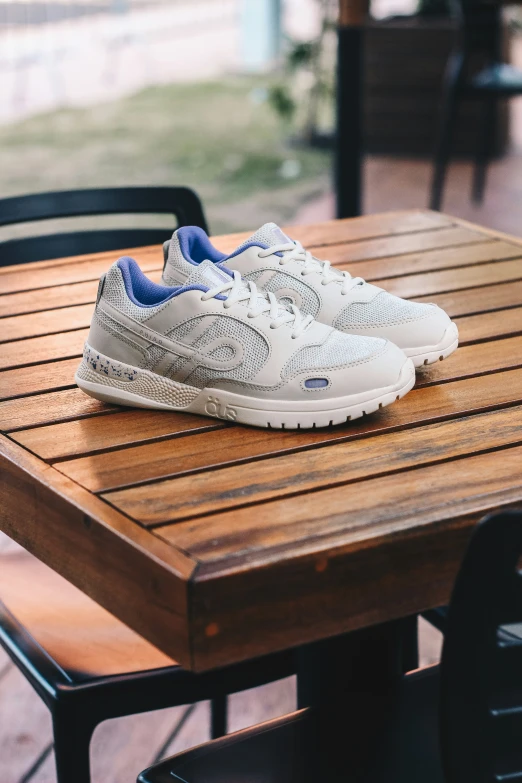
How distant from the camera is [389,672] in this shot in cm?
114

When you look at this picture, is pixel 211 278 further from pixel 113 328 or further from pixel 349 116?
pixel 349 116

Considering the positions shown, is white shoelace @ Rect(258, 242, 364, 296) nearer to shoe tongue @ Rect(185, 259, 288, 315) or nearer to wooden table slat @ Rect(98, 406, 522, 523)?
shoe tongue @ Rect(185, 259, 288, 315)

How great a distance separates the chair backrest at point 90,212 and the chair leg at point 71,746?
3.11 ft

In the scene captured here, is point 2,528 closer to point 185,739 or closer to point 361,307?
point 361,307

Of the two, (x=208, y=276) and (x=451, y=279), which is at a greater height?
(x=208, y=276)

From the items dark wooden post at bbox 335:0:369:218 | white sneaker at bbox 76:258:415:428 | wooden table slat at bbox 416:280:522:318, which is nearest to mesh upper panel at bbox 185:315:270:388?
white sneaker at bbox 76:258:415:428

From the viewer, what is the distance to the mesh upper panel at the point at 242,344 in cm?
99

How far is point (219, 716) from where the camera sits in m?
1.59

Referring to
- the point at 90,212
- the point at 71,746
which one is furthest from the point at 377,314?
the point at 90,212

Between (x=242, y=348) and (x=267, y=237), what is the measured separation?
212 mm

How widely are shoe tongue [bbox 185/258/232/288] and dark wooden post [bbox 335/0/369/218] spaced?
2.29 meters

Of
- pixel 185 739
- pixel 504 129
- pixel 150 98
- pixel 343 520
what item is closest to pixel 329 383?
pixel 343 520

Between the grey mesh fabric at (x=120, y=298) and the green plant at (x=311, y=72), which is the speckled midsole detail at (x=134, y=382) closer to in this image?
the grey mesh fabric at (x=120, y=298)

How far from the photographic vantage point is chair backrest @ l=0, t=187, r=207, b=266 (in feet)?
6.04
